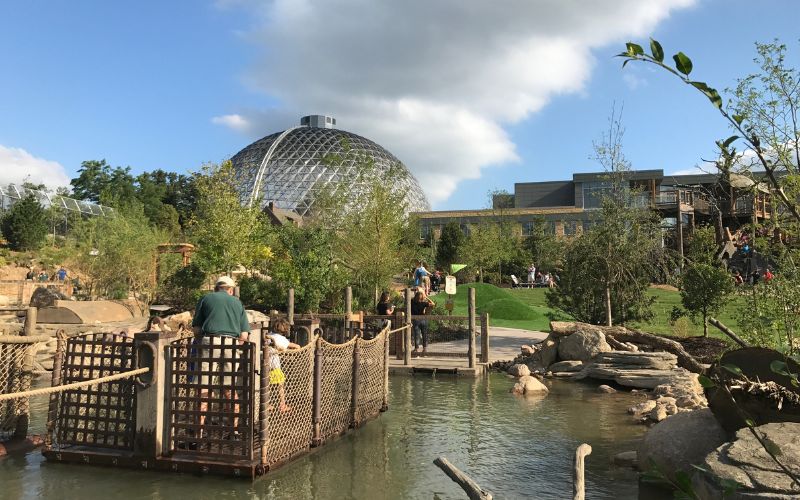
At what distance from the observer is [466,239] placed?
40156mm

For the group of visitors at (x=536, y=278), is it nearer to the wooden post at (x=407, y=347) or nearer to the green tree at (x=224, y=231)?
the green tree at (x=224, y=231)

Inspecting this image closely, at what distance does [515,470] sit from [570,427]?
8.70 feet

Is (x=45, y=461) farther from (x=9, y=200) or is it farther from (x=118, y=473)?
(x=9, y=200)

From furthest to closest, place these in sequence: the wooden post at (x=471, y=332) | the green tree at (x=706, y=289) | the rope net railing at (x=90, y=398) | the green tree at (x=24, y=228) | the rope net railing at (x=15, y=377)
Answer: the green tree at (x=24, y=228) → the green tree at (x=706, y=289) → the wooden post at (x=471, y=332) → the rope net railing at (x=15, y=377) → the rope net railing at (x=90, y=398)

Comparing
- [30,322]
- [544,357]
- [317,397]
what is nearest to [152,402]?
[317,397]

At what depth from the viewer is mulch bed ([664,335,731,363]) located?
1424 cm

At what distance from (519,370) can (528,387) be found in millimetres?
1884

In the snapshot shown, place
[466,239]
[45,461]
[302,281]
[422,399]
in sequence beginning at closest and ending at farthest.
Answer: [45,461]
[422,399]
[302,281]
[466,239]

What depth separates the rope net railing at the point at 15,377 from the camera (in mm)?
7281

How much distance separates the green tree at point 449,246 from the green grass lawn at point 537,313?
32.0 feet

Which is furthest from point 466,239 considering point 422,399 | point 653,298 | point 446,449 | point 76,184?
point 76,184

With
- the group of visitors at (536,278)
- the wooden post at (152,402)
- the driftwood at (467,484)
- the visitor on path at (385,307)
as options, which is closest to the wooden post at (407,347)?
the visitor on path at (385,307)

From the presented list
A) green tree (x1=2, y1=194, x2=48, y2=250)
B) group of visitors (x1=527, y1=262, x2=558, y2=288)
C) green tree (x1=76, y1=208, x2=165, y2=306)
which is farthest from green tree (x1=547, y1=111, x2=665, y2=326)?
green tree (x1=2, y1=194, x2=48, y2=250)

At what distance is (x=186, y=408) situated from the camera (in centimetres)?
649
